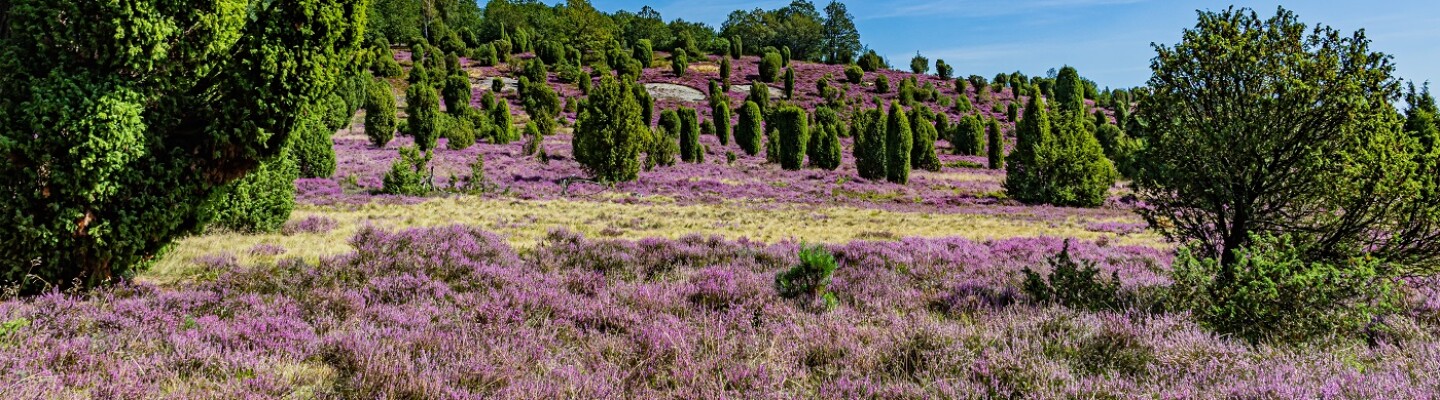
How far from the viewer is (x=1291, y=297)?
14.5 ft

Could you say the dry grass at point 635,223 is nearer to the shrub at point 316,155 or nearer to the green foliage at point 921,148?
the shrub at point 316,155

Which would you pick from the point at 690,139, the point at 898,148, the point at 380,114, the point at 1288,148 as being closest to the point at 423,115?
the point at 380,114

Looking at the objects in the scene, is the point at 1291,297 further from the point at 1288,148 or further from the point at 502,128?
the point at 502,128

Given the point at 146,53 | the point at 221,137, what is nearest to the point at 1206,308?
the point at 221,137

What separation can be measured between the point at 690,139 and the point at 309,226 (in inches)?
1089

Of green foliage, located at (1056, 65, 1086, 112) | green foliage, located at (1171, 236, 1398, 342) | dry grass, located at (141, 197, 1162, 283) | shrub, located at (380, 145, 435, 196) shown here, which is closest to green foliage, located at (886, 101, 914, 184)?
dry grass, located at (141, 197, 1162, 283)

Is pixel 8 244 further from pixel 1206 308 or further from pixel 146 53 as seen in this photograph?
pixel 1206 308

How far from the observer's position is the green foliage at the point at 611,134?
25531 mm

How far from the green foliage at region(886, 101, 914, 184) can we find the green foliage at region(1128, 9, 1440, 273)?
26.2m

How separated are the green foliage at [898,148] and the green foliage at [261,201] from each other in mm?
26482

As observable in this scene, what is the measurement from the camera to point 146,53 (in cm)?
548

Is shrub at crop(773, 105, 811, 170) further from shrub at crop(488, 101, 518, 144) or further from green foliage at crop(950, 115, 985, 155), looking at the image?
green foliage at crop(950, 115, 985, 155)

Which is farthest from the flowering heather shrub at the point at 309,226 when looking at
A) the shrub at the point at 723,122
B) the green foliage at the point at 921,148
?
the shrub at the point at 723,122

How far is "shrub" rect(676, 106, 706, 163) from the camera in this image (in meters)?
37.4
